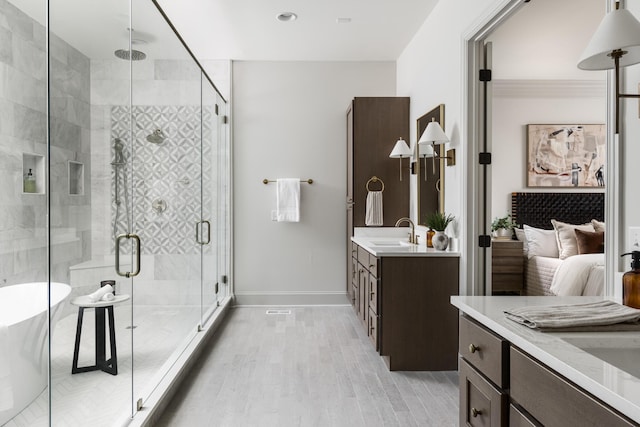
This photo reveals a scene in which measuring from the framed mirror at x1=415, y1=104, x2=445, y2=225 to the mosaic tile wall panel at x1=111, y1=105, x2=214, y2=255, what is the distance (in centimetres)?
190

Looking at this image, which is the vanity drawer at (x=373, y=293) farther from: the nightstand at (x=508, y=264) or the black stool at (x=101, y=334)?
the nightstand at (x=508, y=264)

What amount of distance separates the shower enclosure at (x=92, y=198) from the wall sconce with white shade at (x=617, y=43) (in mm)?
1697

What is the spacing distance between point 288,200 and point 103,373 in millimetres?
3169

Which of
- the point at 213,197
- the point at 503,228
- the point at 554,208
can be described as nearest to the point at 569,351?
the point at 213,197

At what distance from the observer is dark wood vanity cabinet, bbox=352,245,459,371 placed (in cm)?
307

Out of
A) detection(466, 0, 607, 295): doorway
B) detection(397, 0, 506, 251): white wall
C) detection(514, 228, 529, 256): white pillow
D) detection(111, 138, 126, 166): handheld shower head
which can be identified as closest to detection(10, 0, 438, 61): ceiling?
detection(397, 0, 506, 251): white wall

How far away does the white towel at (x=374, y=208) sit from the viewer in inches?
171

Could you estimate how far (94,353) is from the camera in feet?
6.06

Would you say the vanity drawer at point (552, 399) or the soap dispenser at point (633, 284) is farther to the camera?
the soap dispenser at point (633, 284)

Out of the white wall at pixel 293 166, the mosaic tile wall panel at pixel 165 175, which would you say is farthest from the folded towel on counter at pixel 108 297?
the white wall at pixel 293 166

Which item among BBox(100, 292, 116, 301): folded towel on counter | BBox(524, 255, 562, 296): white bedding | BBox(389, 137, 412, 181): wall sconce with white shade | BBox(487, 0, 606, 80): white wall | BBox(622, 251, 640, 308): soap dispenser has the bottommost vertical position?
BBox(524, 255, 562, 296): white bedding

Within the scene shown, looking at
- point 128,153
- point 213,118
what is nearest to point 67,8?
point 128,153

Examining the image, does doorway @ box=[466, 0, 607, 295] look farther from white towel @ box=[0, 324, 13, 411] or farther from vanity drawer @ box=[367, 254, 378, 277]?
white towel @ box=[0, 324, 13, 411]

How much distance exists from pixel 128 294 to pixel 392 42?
3505 millimetres
